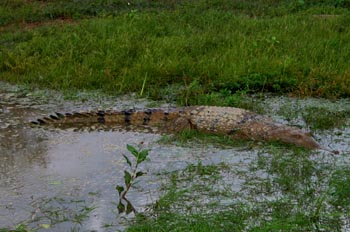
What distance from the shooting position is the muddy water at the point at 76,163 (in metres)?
4.65

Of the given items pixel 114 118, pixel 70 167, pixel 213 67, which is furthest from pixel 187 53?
pixel 70 167

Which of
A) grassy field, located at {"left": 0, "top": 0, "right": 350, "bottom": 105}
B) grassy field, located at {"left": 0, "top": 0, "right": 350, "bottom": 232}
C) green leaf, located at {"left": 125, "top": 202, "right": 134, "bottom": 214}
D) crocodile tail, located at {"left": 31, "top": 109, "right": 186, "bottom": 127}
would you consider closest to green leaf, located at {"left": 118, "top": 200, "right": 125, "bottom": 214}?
green leaf, located at {"left": 125, "top": 202, "right": 134, "bottom": 214}

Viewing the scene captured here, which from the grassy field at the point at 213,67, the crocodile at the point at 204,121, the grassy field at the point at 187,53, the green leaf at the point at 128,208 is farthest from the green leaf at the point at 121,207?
the grassy field at the point at 187,53

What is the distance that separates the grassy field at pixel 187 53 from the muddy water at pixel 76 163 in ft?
1.59

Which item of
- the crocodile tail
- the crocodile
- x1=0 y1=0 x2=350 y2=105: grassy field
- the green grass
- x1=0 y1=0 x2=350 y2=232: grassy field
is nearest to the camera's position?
the green grass

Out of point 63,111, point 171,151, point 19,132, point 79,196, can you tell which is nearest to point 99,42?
point 63,111

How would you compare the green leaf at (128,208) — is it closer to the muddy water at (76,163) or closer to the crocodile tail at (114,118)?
the muddy water at (76,163)

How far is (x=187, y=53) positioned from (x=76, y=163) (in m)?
3.64

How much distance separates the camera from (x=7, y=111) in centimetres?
747

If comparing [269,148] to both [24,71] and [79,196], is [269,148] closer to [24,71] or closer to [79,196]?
[79,196]

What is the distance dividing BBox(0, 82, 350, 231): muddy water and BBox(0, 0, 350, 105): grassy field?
485 mm

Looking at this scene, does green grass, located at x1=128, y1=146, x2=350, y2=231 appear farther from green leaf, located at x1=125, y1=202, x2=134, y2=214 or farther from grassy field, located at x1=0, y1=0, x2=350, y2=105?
grassy field, located at x1=0, y1=0, x2=350, y2=105

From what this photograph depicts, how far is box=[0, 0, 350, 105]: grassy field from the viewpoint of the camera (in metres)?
7.93

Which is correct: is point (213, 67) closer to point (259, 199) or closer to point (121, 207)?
point (259, 199)
